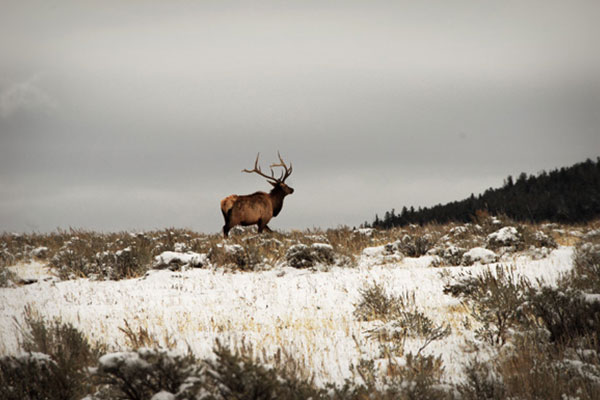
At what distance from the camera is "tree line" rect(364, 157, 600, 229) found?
197ft

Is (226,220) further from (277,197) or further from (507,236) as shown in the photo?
(507,236)

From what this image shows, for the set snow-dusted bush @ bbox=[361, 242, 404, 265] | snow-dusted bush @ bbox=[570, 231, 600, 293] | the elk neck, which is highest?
the elk neck

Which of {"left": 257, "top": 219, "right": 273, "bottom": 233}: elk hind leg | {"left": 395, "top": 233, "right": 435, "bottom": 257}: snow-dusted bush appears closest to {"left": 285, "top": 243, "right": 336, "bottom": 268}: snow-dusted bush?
{"left": 395, "top": 233, "right": 435, "bottom": 257}: snow-dusted bush

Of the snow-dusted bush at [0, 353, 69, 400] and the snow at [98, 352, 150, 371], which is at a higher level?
the snow at [98, 352, 150, 371]

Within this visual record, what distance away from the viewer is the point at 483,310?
4.49 meters

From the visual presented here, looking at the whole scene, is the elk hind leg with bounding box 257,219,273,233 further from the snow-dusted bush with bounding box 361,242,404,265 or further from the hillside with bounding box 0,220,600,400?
the snow-dusted bush with bounding box 361,242,404,265

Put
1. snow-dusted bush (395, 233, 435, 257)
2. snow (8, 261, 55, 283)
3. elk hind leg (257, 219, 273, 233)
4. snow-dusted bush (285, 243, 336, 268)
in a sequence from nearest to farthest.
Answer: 1. snow (8, 261, 55, 283)
2. snow-dusted bush (285, 243, 336, 268)
3. snow-dusted bush (395, 233, 435, 257)
4. elk hind leg (257, 219, 273, 233)

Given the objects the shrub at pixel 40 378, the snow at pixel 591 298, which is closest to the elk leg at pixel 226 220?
the shrub at pixel 40 378

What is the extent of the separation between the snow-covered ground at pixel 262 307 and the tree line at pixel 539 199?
50963 mm

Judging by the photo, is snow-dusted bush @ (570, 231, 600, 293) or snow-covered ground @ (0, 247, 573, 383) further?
snow-dusted bush @ (570, 231, 600, 293)

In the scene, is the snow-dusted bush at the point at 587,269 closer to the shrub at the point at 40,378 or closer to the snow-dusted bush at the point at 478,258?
the snow-dusted bush at the point at 478,258

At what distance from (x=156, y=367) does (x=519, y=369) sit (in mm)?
2456

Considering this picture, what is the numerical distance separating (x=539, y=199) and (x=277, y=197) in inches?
2362

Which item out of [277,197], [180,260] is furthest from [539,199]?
[180,260]
